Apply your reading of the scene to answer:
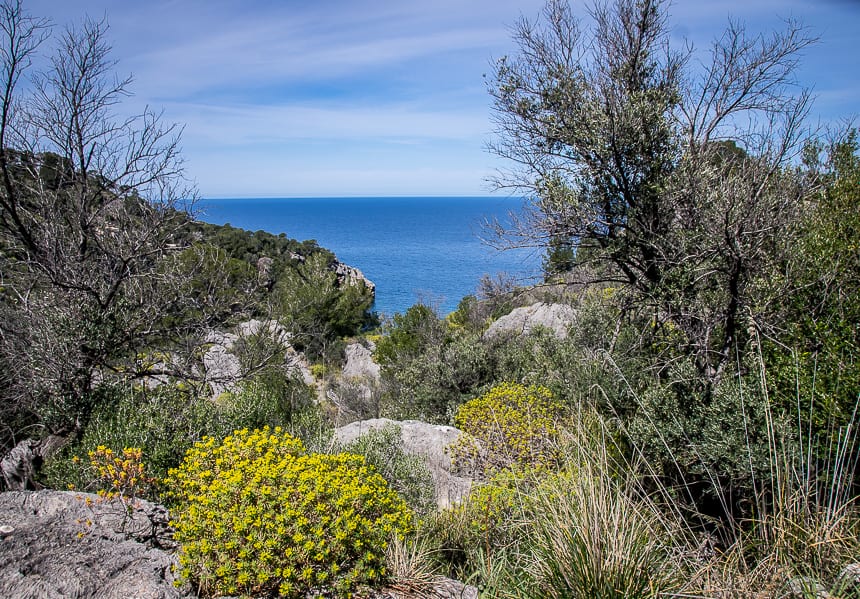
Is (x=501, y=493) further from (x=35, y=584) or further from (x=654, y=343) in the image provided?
(x=654, y=343)

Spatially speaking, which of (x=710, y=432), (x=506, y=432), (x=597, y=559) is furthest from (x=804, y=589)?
(x=506, y=432)

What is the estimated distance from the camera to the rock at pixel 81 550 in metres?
Answer: 2.87

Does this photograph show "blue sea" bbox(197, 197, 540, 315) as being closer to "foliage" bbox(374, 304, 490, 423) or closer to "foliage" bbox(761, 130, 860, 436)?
"foliage" bbox(374, 304, 490, 423)

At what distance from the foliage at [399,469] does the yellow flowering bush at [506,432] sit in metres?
0.97

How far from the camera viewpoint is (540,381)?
456 inches

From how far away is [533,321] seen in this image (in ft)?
61.0

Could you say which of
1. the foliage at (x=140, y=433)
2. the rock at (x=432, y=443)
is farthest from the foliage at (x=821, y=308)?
the foliage at (x=140, y=433)

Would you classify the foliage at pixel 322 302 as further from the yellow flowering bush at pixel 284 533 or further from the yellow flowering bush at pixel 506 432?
the yellow flowering bush at pixel 284 533

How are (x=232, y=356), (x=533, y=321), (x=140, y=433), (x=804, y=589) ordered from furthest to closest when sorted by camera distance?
1. (x=533, y=321)
2. (x=232, y=356)
3. (x=140, y=433)
4. (x=804, y=589)

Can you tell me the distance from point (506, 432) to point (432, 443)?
1.66 meters

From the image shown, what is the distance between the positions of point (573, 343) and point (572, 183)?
4.39 metres

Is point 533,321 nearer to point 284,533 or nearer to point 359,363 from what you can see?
point 359,363

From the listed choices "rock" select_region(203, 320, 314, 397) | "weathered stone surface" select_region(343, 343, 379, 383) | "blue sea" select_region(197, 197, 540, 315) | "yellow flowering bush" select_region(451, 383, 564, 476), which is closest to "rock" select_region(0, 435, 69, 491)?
"rock" select_region(203, 320, 314, 397)

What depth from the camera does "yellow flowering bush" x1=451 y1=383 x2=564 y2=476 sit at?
24.3ft
